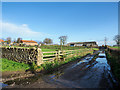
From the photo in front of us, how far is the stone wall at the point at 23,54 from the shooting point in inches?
301

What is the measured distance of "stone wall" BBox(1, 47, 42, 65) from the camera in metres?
7.63

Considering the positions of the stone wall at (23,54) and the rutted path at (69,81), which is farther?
the stone wall at (23,54)

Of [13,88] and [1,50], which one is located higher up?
[1,50]

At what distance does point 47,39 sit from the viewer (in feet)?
323

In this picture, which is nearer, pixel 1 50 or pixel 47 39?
pixel 1 50

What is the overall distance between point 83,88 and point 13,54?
32.6 ft

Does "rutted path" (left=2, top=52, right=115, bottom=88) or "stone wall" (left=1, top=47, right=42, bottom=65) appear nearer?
"rutted path" (left=2, top=52, right=115, bottom=88)

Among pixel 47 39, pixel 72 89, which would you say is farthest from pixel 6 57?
pixel 47 39

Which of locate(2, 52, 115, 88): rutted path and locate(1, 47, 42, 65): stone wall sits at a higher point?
locate(1, 47, 42, 65): stone wall

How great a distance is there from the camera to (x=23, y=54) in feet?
28.9

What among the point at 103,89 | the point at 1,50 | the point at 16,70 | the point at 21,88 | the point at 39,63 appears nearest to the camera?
the point at 103,89

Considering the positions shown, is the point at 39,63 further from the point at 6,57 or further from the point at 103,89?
the point at 6,57

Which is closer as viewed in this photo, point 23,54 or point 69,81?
point 69,81

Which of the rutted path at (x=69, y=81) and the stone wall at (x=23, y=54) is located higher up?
the stone wall at (x=23, y=54)
